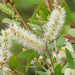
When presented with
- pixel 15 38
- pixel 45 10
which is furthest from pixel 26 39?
pixel 45 10

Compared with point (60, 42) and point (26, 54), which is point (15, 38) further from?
point (60, 42)

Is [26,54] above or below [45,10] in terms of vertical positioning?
below

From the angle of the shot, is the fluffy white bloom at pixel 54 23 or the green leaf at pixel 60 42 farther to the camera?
the green leaf at pixel 60 42

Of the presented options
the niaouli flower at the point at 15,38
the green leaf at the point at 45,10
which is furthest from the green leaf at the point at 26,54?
the green leaf at the point at 45,10

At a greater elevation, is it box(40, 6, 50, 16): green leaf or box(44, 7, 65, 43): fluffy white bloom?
box(40, 6, 50, 16): green leaf

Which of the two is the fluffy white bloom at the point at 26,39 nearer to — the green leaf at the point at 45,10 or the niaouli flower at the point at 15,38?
the niaouli flower at the point at 15,38

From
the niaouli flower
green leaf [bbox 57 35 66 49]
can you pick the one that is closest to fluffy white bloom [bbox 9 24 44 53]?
the niaouli flower

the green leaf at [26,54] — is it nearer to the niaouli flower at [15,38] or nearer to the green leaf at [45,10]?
the niaouli flower at [15,38]

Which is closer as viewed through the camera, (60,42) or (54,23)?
(54,23)

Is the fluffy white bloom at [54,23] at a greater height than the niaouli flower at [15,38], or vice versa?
the fluffy white bloom at [54,23]

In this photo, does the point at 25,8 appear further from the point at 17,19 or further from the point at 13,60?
the point at 13,60

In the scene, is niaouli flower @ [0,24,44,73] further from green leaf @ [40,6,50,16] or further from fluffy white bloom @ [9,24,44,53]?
green leaf @ [40,6,50,16]

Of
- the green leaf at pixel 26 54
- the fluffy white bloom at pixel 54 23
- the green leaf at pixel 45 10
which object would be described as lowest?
the green leaf at pixel 26 54
